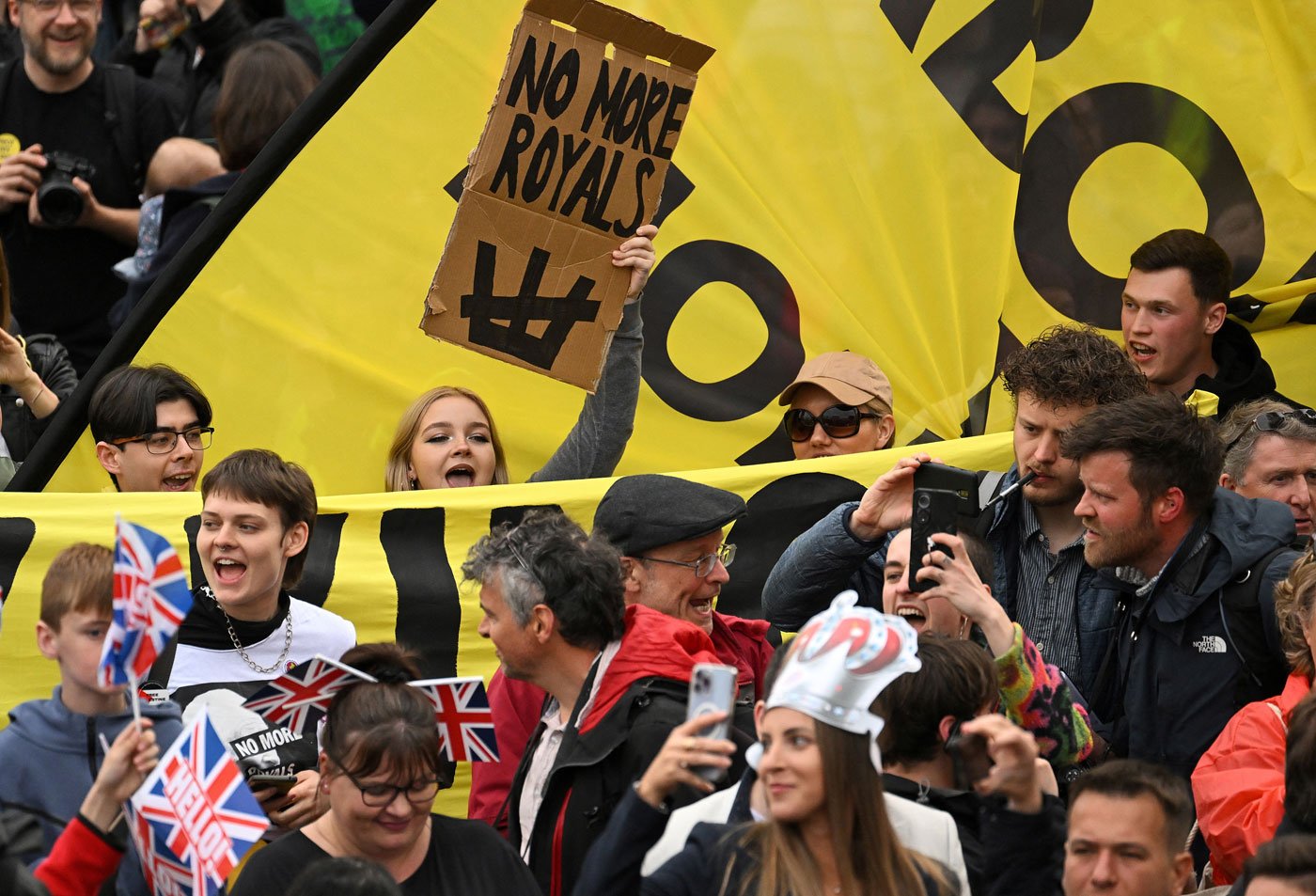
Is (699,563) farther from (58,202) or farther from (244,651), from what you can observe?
(58,202)

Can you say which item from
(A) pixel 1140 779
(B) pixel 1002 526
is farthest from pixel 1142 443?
(A) pixel 1140 779

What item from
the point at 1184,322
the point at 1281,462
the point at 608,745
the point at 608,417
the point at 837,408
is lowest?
the point at 608,745

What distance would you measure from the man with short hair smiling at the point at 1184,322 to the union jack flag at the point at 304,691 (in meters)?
3.16

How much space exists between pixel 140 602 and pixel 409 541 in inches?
90.5

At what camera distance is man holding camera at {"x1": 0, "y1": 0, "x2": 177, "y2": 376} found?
310 inches

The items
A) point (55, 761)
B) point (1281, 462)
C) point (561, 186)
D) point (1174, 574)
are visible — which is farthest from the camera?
point (561, 186)

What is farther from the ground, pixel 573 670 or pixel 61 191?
pixel 61 191

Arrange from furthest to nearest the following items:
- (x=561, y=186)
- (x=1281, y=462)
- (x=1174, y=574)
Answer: (x=561, y=186)
(x=1281, y=462)
(x=1174, y=574)

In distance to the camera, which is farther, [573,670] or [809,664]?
[573,670]

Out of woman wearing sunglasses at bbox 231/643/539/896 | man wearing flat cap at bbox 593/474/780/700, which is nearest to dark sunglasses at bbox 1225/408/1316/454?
man wearing flat cap at bbox 593/474/780/700

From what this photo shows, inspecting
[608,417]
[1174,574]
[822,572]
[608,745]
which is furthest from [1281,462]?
[608,745]

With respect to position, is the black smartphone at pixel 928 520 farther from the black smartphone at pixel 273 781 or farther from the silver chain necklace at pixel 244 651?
the silver chain necklace at pixel 244 651

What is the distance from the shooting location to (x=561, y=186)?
18.9 feet

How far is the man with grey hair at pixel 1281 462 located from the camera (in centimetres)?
557
